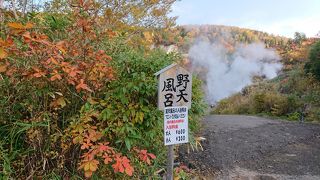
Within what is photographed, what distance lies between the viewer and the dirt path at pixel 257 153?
5094 millimetres

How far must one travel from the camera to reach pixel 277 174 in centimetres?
509

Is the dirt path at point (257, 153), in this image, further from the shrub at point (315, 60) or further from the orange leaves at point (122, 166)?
the shrub at point (315, 60)

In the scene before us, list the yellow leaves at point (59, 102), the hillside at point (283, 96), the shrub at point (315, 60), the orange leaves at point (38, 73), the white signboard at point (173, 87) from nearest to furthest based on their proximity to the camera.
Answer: the orange leaves at point (38, 73) < the yellow leaves at point (59, 102) < the white signboard at point (173, 87) < the hillside at point (283, 96) < the shrub at point (315, 60)

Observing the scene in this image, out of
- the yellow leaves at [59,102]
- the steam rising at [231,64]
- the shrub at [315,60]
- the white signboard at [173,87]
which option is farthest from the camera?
the steam rising at [231,64]

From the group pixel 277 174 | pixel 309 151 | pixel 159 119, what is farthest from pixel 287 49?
pixel 159 119

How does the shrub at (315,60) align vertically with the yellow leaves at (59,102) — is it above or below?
above

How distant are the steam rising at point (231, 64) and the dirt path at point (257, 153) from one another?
738 inches

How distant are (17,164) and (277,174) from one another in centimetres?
374

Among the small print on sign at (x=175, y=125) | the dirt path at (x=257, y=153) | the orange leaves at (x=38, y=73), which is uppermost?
the orange leaves at (x=38, y=73)

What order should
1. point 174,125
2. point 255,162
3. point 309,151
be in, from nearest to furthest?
point 174,125 < point 255,162 < point 309,151

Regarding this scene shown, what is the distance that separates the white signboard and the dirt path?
6.64 ft

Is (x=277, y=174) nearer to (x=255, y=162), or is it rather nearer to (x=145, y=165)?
(x=255, y=162)

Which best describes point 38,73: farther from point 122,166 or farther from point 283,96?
point 283,96

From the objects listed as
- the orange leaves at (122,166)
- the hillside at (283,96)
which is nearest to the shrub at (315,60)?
the hillside at (283,96)
